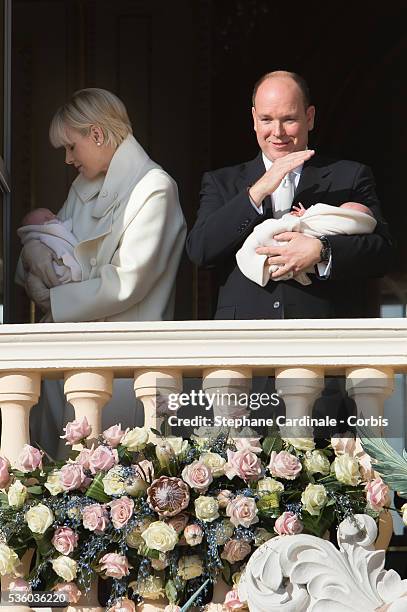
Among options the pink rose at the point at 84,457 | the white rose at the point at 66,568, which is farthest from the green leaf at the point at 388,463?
the white rose at the point at 66,568

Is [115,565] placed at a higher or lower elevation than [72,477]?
lower

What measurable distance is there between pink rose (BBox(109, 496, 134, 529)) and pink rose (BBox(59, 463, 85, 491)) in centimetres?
13

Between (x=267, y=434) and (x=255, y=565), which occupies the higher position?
(x=267, y=434)

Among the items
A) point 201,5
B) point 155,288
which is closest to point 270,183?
point 155,288

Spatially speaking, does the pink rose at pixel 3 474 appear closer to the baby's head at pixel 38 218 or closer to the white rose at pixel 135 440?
the white rose at pixel 135 440

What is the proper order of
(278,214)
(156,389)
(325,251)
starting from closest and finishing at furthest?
(156,389), (325,251), (278,214)

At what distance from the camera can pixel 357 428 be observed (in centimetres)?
475

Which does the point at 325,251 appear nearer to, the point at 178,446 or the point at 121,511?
the point at 178,446

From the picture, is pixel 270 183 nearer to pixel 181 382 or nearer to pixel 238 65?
pixel 181 382

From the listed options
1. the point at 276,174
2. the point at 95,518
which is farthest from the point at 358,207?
the point at 95,518

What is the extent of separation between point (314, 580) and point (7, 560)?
2.93 feet

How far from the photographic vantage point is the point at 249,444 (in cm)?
465

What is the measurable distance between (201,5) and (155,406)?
406 cm

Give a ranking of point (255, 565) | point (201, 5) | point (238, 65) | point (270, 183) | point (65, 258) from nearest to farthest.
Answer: point (255, 565) → point (270, 183) → point (65, 258) → point (201, 5) → point (238, 65)
